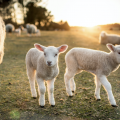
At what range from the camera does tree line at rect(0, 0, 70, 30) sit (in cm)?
3934

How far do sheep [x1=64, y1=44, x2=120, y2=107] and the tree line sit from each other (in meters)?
38.8

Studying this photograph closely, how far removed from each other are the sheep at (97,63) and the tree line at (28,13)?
127 feet

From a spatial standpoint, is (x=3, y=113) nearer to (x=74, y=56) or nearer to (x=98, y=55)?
(x=74, y=56)

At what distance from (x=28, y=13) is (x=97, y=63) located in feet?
162

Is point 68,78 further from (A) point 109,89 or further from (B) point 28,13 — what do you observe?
(B) point 28,13

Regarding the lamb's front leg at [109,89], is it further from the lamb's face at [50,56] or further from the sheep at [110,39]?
the sheep at [110,39]

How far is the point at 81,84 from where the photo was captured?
195 inches

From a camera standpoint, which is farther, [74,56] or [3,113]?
[74,56]

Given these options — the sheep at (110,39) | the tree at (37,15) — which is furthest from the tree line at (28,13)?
the sheep at (110,39)

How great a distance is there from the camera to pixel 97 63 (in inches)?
138

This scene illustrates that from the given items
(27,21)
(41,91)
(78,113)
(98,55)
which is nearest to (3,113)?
(41,91)

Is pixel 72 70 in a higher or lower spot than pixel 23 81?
higher

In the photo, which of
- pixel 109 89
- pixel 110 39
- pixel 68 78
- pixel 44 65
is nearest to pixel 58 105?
pixel 68 78

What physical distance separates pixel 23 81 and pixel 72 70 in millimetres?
2211
